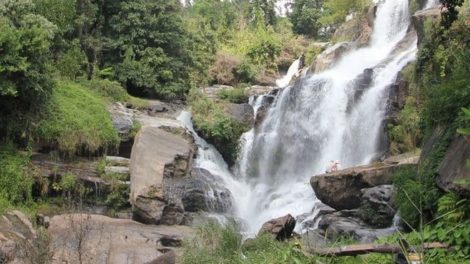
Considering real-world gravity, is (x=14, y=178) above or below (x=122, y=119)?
below

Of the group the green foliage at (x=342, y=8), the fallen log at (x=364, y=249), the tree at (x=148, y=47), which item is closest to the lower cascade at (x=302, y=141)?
the tree at (x=148, y=47)

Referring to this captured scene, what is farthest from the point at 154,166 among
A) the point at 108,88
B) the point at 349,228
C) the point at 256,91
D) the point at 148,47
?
the point at 256,91

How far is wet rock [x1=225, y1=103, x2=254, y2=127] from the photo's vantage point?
2072cm

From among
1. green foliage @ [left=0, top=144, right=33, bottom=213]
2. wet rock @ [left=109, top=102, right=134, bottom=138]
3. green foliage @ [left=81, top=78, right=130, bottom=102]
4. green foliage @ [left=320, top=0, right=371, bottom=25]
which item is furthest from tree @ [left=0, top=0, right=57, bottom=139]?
green foliage @ [left=320, top=0, right=371, bottom=25]

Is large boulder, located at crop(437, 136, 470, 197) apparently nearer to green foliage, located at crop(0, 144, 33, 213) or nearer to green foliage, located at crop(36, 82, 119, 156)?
green foliage, located at crop(0, 144, 33, 213)

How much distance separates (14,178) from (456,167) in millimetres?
10803

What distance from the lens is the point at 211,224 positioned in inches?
378

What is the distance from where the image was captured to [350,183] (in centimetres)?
1335

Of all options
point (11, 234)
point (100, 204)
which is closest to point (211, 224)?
point (11, 234)

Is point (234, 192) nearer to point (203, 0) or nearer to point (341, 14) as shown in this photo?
point (341, 14)

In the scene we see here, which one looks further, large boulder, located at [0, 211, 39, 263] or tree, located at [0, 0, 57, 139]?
tree, located at [0, 0, 57, 139]

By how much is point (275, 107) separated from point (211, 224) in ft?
39.3

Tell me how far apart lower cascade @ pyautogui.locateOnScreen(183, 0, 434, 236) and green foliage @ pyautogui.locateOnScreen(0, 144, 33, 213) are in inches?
245

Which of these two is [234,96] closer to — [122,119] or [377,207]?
[122,119]
